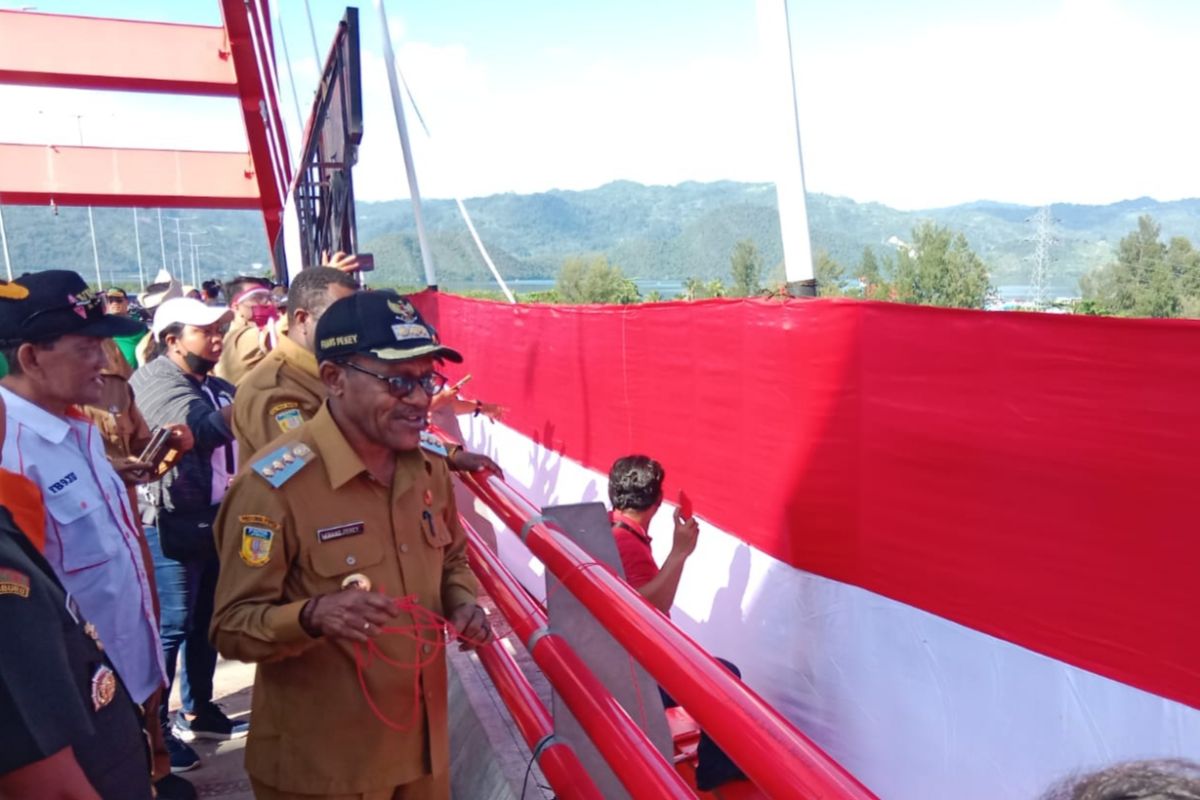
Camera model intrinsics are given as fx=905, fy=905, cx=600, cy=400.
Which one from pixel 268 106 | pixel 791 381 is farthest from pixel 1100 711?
pixel 268 106

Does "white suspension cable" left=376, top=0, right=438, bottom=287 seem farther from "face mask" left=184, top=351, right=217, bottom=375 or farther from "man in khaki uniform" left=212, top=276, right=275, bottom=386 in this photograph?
"face mask" left=184, top=351, right=217, bottom=375

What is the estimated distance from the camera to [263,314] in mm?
6070

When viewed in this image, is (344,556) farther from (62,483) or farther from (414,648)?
(62,483)

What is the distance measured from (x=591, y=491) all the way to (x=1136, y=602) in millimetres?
3440

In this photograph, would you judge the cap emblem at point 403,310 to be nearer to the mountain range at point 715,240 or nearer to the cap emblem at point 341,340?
the cap emblem at point 341,340

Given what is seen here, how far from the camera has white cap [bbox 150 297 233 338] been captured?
386cm

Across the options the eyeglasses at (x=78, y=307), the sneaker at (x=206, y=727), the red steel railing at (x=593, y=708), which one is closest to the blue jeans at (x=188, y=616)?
the sneaker at (x=206, y=727)

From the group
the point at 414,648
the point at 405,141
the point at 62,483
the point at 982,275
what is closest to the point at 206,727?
the point at 62,483

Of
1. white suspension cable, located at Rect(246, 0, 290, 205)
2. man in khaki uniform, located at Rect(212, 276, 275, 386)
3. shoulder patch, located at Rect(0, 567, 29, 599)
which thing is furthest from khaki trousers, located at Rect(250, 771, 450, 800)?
white suspension cable, located at Rect(246, 0, 290, 205)

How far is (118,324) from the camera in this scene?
254cm

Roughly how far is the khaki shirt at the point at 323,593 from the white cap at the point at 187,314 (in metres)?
2.14

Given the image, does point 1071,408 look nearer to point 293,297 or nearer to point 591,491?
point 293,297

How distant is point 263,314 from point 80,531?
3838 mm

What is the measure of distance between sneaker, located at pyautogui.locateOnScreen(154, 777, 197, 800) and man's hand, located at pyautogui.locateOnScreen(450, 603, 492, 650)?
2.06 meters
